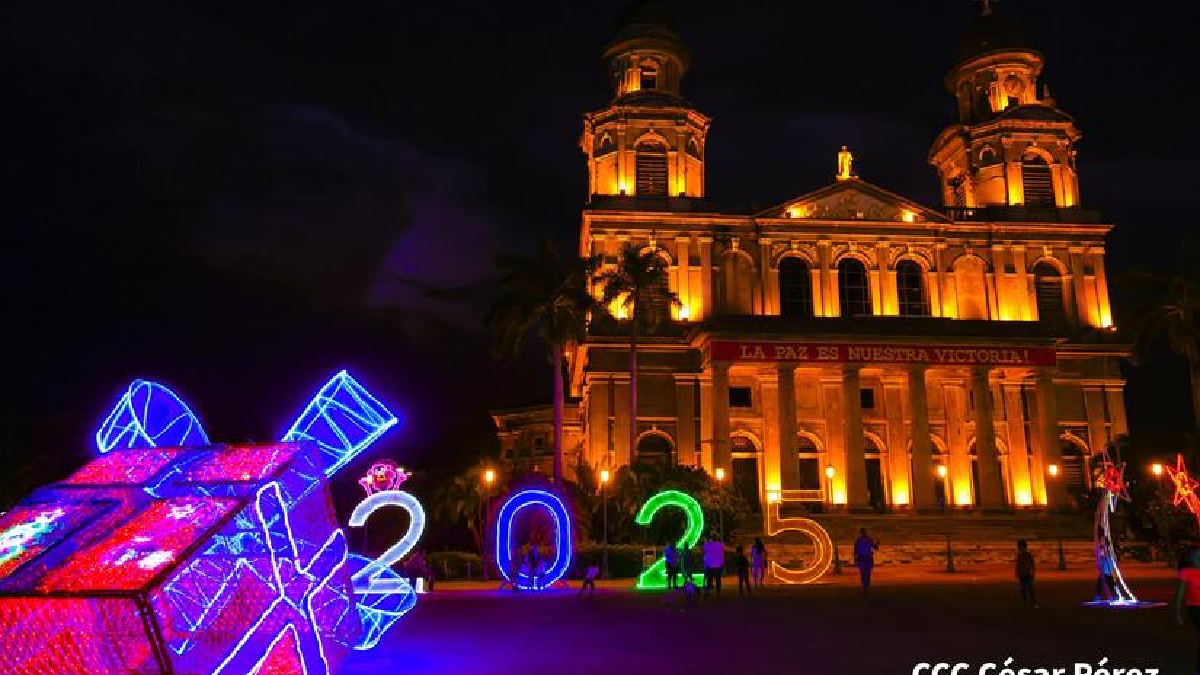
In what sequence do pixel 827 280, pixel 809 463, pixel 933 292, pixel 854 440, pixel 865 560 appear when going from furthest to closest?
pixel 933 292 < pixel 827 280 < pixel 809 463 < pixel 854 440 < pixel 865 560

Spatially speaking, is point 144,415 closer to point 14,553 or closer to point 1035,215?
point 14,553

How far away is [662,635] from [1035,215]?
43.3 m

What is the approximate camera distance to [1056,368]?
4591 cm

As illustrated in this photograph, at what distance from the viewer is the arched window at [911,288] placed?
163 feet

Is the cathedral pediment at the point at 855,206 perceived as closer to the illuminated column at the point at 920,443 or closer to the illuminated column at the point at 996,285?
the illuminated column at the point at 996,285

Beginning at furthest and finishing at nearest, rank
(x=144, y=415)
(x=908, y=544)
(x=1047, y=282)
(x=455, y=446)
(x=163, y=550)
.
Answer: (x=455, y=446) → (x=1047, y=282) → (x=908, y=544) → (x=144, y=415) → (x=163, y=550)

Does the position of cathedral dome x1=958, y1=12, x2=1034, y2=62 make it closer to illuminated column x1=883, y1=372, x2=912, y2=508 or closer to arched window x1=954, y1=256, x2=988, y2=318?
arched window x1=954, y1=256, x2=988, y2=318

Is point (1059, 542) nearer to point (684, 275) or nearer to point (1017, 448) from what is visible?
point (1017, 448)

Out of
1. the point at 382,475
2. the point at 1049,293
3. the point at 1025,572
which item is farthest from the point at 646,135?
the point at 1025,572

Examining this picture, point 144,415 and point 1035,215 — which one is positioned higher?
point 1035,215

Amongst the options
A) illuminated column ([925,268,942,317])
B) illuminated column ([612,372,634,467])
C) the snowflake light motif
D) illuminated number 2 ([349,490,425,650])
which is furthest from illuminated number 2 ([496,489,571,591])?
illuminated column ([925,268,942,317])

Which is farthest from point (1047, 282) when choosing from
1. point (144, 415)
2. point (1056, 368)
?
point (144, 415)

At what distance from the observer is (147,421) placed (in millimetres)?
11883

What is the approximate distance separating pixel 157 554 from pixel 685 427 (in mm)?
37480
